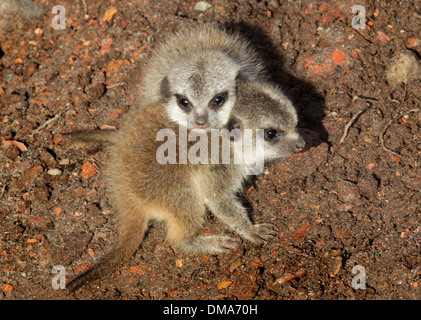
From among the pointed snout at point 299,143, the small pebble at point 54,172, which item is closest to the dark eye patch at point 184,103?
the pointed snout at point 299,143

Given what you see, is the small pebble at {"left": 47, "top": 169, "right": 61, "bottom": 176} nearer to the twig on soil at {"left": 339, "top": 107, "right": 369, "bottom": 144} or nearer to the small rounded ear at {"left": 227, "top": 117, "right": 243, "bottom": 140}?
the small rounded ear at {"left": 227, "top": 117, "right": 243, "bottom": 140}

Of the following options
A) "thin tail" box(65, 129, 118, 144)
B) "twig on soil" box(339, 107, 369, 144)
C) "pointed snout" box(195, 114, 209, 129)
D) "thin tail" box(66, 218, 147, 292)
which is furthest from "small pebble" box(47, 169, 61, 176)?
"twig on soil" box(339, 107, 369, 144)

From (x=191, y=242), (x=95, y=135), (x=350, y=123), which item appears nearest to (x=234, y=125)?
(x=191, y=242)

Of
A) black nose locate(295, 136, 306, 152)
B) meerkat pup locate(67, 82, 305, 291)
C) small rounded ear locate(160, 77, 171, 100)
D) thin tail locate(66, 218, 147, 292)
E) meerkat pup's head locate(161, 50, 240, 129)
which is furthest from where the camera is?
small rounded ear locate(160, 77, 171, 100)

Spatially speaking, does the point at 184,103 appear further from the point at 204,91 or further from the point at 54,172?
the point at 54,172

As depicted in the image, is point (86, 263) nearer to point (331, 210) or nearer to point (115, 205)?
point (115, 205)
